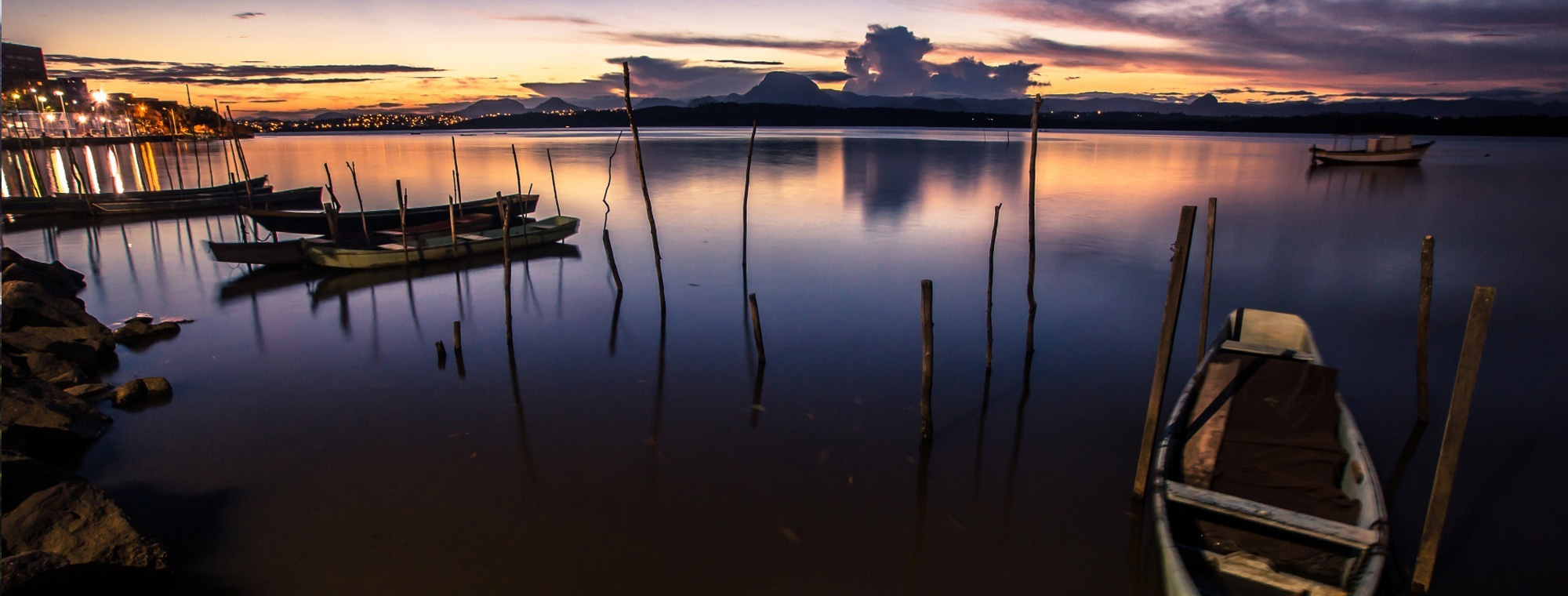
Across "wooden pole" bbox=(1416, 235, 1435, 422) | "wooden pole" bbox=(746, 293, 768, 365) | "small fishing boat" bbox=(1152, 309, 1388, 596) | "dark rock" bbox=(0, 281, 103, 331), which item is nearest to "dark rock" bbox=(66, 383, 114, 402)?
"dark rock" bbox=(0, 281, 103, 331)

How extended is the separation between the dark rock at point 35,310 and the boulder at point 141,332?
21.3 inches

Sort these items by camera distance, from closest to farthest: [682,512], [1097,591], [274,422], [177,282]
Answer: [1097,591], [682,512], [274,422], [177,282]

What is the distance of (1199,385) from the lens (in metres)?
6.69

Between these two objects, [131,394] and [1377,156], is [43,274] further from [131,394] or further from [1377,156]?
[1377,156]

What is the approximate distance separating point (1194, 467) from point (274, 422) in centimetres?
865

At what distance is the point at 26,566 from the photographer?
454 cm

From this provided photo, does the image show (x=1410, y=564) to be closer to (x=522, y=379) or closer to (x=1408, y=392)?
(x=1408, y=392)

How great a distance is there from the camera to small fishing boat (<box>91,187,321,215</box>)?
75.3 ft

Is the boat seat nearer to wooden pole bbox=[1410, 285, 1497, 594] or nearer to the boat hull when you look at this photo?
wooden pole bbox=[1410, 285, 1497, 594]

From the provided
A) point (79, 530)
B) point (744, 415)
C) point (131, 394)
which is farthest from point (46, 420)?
point (744, 415)

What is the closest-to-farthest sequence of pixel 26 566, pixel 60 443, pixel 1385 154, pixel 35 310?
1. pixel 26 566
2. pixel 60 443
3. pixel 35 310
4. pixel 1385 154

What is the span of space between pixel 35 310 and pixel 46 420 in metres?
3.63

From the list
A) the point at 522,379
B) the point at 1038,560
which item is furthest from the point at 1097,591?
the point at 522,379

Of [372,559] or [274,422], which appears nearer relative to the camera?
[372,559]
